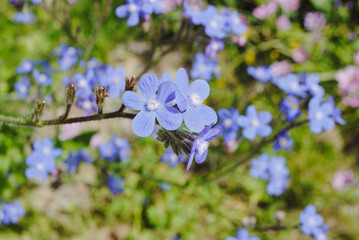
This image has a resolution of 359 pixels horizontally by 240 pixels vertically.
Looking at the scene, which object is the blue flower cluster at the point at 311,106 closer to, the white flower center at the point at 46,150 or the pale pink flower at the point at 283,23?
the white flower center at the point at 46,150

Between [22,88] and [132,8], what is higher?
[132,8]

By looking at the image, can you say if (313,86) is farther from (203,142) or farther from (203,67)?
(203,142)

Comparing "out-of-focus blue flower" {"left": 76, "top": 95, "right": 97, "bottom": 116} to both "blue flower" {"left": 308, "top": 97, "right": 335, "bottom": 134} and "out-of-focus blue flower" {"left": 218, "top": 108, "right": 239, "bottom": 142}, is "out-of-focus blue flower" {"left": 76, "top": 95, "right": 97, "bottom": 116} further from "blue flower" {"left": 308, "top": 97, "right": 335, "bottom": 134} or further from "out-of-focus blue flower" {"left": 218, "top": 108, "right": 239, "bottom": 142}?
"blue flower" {"left": 308, "top": 97, "right": 335, "bottom": 134}

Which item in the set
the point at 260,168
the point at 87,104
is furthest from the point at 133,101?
the point at 260,168

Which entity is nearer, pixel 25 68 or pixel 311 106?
pixel 311 106

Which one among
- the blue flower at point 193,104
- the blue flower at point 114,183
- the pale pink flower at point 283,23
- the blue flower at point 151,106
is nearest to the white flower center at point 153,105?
the blue flower at point 151,106

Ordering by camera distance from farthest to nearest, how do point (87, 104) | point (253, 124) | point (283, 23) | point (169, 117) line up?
point (283, 23) < point (253, 124) < point (87, 104) < point (169, 117)

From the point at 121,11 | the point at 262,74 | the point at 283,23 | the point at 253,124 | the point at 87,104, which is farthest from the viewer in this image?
the point at 283,23

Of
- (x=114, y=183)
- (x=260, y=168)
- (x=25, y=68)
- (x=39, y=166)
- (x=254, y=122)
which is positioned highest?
(x=25, y=68)
